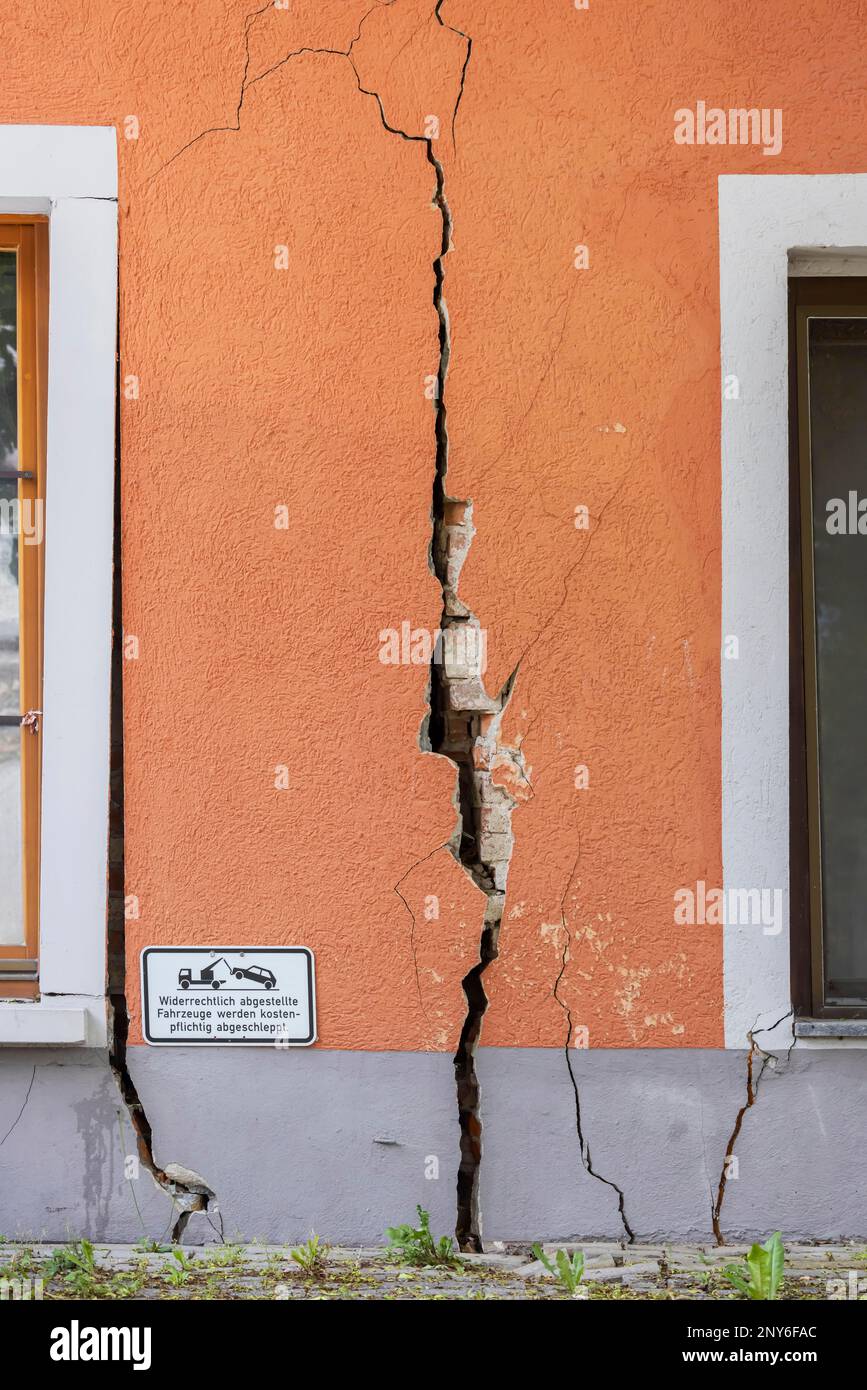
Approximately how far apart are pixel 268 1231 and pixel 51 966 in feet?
3.09

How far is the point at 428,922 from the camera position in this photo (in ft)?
10.7

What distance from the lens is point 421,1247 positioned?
3150mm

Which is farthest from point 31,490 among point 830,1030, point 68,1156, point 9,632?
point 830,1030

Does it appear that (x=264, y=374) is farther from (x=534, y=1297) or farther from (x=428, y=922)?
(x=534, y=1297)

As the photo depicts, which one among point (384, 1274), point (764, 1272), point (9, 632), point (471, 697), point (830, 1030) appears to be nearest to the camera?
point (764, 1272)

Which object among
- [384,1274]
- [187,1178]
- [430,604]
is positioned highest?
[430,604]

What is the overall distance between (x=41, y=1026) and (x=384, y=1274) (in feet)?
3.68

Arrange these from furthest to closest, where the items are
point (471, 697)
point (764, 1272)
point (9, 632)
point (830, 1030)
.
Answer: point (9, 632) < point (471, 697) < point (830, 1030) < point (764, 1272)

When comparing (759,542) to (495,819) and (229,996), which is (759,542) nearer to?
(495,819)

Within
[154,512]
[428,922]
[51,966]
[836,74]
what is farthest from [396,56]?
[51,966]

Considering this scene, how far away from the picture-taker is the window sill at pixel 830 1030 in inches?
126

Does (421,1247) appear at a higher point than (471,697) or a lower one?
lower

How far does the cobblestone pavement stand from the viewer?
296 centimetres

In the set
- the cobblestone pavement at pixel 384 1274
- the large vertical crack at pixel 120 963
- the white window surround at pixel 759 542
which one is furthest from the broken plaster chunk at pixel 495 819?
the cobblestone pavement at pixel 384 1274
